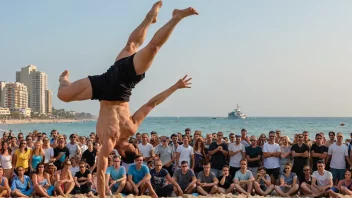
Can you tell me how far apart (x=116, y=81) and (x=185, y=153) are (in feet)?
19.3

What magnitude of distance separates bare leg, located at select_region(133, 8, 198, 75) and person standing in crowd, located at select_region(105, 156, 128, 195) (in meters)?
5.74

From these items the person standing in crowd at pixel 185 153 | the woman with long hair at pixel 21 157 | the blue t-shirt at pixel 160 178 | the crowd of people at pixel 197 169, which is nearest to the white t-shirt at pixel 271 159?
the crowd of people at pixel 197 169

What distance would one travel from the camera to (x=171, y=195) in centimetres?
1112

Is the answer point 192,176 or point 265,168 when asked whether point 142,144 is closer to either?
point 192,176

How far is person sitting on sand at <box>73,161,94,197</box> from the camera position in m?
11.0

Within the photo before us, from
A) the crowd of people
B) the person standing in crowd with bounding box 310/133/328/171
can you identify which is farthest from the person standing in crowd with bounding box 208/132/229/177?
the person standing in crowd with bounding box 310/133/328/171

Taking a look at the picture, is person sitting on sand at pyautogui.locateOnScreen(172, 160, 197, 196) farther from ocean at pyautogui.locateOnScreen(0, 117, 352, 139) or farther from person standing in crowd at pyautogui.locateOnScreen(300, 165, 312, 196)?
ocean at pyautogui.locateOnScreen(0, 117, 352, 139)

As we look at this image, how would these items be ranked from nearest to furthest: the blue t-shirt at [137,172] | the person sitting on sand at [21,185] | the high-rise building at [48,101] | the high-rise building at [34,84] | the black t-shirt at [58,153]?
the person sitting on sand at [21,185], the blue t-shirt at [137,172], the black t-shirt at [58,153], the high-rise building at [34,84], the high-rise building at [48,101]

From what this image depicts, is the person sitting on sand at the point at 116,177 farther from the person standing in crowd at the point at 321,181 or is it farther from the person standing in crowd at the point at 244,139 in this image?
the person standing in crowd at the point at 321,181

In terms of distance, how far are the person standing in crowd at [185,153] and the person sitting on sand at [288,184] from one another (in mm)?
2295

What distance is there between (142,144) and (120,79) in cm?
618

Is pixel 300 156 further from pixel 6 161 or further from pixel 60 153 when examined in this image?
pixel 6 161

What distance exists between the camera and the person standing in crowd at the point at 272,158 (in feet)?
37.1

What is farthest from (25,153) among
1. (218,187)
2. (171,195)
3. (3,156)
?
(218,187)
